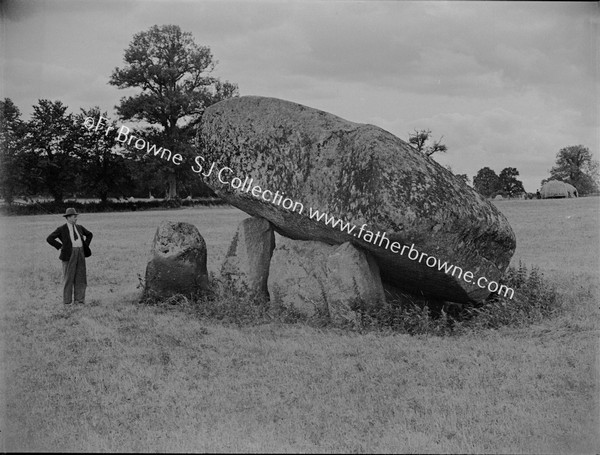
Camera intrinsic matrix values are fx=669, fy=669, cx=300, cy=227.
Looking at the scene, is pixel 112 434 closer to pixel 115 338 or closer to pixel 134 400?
pixel 134 400

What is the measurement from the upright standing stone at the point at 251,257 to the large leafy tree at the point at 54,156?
21.8 feet

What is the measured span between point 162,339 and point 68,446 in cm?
391

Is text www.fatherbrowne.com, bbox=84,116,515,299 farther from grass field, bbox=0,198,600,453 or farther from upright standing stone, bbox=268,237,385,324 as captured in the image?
grass field, bbox=0,198,600,453

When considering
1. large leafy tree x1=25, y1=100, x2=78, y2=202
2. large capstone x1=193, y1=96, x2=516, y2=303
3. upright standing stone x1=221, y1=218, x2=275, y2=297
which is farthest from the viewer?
large leafy tree x1=25, y1=100, x2=78, y2=202

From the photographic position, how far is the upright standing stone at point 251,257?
1133 centimetres

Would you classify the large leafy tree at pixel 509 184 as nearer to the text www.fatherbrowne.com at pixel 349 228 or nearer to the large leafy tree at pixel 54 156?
the large leafy tree at pixel 54 156

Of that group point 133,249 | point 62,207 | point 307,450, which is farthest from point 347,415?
point 62,207

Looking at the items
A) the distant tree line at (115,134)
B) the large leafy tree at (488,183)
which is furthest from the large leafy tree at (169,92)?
the large leafy tree at (488,183)

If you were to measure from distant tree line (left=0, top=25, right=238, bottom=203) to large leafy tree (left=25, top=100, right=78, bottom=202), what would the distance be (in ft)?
0.07

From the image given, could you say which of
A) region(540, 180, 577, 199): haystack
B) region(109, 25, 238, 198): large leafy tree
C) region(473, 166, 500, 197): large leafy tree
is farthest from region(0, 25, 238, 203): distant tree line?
region(540, 180, 577, 199): haystack

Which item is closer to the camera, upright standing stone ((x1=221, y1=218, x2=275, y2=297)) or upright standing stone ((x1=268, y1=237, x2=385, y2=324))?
upright standing stone ((x1=268, y1=237, x2=385, y2=324))

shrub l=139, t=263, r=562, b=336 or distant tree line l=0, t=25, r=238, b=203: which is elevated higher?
distant tree line l=0, t=25, r=238, b=203

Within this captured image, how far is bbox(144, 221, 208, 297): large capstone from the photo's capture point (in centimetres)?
1156

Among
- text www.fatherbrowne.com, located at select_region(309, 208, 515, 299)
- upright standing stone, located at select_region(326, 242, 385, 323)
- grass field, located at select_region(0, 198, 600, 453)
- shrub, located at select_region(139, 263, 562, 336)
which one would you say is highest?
text www.fatherbrowne.com, located at select_region(309, 208, 515, 299)
